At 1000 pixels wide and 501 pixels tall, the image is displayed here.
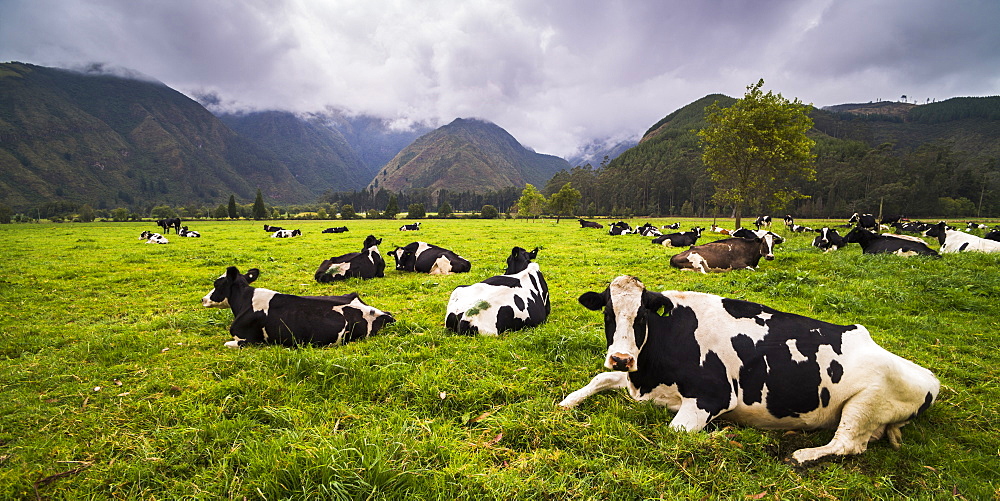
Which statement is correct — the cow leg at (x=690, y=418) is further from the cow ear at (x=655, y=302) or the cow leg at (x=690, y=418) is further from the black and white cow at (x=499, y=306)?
the black and white cow at (x=499, y=306)

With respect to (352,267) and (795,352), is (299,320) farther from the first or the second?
(795,352)

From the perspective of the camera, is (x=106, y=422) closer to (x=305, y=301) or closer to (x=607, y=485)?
(x=305, y=301)

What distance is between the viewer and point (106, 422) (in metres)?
3.39

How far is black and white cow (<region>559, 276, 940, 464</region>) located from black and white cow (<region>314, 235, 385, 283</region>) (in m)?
9.55

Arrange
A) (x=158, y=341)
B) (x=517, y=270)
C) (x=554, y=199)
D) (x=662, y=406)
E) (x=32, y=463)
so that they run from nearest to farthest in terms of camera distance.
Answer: (x=32, y=463) → (x=662, y=406) → (x=158, y=341) → (x=517, y=270) → (x=554, y=199)

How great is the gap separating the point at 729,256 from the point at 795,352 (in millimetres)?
10432

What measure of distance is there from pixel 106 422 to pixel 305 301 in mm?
2904

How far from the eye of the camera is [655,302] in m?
3.97

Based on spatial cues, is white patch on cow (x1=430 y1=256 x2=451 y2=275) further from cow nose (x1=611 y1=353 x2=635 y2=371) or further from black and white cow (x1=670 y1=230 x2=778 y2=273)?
cow nose (x1=611 y1=353 x2=635 y2=371)

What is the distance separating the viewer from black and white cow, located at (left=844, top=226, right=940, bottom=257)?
12.4 metres

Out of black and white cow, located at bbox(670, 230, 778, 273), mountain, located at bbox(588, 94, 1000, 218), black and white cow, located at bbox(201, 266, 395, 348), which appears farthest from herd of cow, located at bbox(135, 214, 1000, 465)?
mountain, located at bbox(588, 94, 1000, 218)

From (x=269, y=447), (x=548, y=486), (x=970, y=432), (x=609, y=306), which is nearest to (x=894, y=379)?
(x=970, y=432)

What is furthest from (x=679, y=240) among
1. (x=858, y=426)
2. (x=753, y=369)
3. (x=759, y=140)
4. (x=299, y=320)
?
(x=299, y=320)

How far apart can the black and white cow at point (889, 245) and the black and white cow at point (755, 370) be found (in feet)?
42.5
